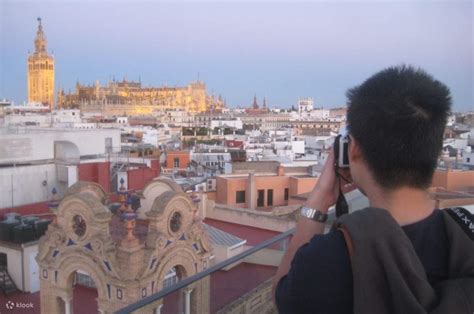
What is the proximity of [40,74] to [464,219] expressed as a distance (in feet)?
222

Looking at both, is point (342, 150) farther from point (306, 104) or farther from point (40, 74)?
point (306, 104)

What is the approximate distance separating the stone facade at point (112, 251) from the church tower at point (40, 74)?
62.0m

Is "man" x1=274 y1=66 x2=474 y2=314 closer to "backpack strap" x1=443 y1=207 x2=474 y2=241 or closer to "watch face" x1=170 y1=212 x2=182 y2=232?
"backpack strap" x1=443 y1=207 x2=474 y2=241

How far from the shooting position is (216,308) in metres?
3.69

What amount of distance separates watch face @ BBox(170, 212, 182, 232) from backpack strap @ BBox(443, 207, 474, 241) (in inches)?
151

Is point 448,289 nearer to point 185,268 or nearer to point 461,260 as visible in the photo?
point 461,260

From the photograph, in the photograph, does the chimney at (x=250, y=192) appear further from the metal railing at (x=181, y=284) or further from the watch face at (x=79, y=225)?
the metal railing at (x=181, y=284)

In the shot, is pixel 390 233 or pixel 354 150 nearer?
pixel 390 233

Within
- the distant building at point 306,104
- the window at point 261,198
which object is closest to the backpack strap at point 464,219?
the window at point 261,198

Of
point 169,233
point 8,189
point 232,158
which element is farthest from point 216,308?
point 232,158

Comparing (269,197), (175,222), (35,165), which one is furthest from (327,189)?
(269,197)

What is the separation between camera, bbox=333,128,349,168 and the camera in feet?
3.38

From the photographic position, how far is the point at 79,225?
14.9 feet

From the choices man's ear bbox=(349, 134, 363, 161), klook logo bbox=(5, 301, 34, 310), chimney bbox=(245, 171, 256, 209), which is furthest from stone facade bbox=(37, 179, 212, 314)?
chimney bbox=(245, 171, 256, 209)
